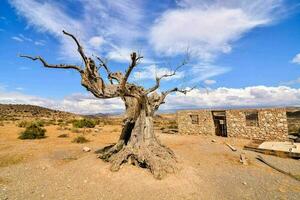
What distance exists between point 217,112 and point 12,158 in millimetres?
15638

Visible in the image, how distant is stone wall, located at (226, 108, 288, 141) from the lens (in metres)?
14.4

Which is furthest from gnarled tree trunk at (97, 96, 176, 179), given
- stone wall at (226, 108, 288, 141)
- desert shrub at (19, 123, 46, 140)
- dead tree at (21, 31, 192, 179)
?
desert shrub at (19, 123, 46, 140)

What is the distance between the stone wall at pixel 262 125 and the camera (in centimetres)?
1444

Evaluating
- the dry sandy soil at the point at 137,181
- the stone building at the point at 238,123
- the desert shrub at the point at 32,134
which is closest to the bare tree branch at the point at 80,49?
the dry sandy soil at the point at 137,181

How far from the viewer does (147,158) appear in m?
7.95

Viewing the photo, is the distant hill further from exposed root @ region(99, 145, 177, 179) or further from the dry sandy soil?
exposed root @ region(99, 145, 177, 179)

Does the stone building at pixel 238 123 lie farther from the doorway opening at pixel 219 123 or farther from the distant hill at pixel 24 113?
the distant hill at pixel 24 113

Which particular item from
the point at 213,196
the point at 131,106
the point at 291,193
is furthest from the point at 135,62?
the point at 291,193

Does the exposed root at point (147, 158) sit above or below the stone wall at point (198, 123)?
below

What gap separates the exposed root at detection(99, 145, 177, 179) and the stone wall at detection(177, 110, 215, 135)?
10279 millimetres

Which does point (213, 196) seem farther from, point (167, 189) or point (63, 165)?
point (63, 165)

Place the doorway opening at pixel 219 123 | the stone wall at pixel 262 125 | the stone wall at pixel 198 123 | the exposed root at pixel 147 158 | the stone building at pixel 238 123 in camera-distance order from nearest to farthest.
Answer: the exposed root at pixel 147 158
the stone wall at pixel 262 125
the stone building at pixel 238 123
the stone wall at pixel 198 123
the doorway opening at pixel 219 123

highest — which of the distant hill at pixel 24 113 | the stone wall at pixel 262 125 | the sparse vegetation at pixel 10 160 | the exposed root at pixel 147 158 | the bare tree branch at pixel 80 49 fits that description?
the bare tree branch at pixel 80 49

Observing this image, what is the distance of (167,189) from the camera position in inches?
257
